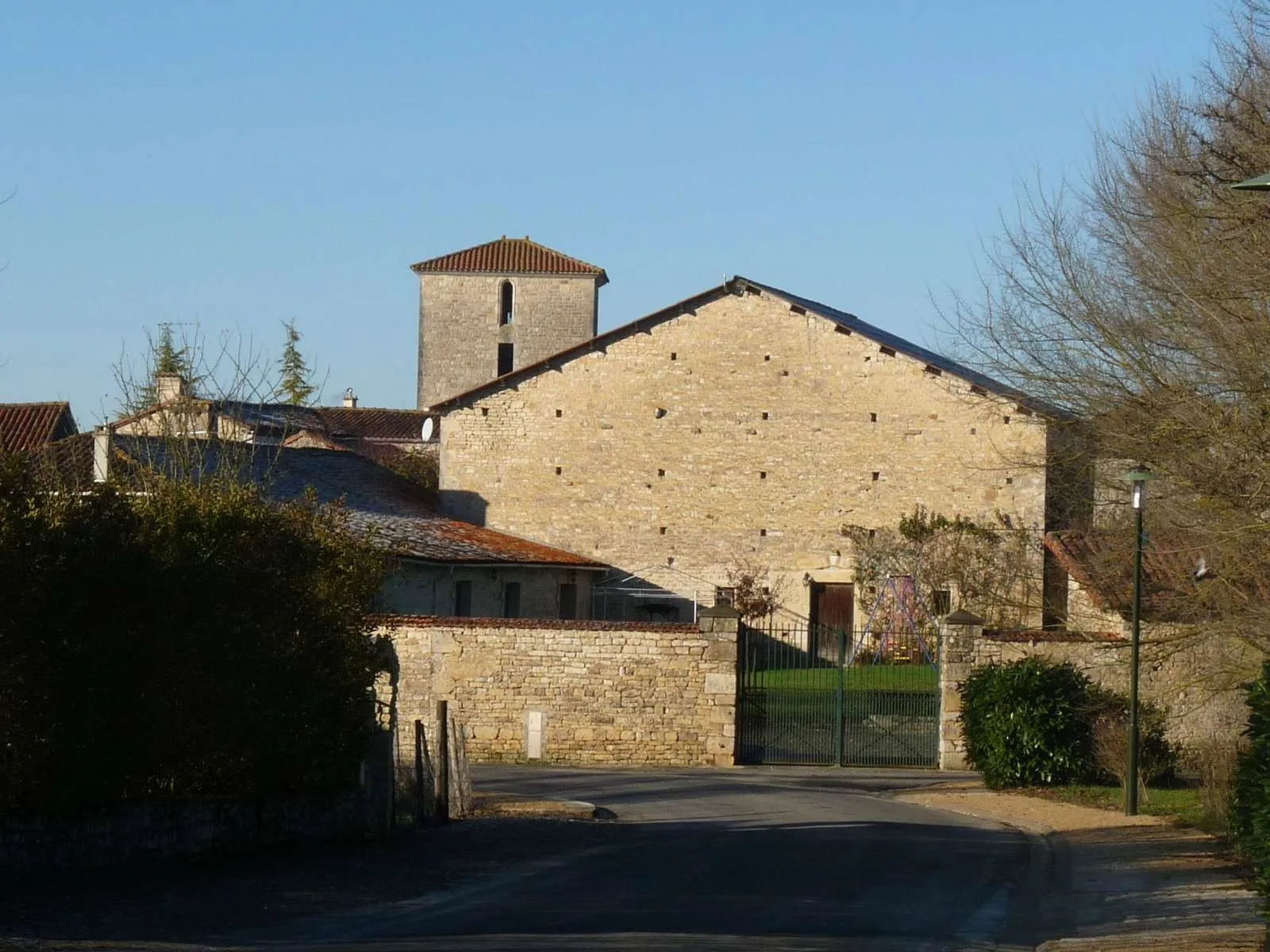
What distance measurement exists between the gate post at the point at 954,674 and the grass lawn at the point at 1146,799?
3.56 metres

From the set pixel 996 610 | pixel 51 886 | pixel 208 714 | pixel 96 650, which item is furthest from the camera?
pixel 996 610

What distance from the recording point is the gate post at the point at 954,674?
85.8 feet

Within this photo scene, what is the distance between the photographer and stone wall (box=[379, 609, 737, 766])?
2616 centimetres

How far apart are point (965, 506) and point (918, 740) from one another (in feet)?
36.8

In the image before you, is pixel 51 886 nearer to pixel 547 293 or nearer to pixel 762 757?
pixel 762 757

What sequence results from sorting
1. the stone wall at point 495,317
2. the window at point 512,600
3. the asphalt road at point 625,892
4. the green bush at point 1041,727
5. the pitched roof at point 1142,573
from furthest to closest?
the stone wall at point 495,317 → the window at point 512,600 → the green bush at point 1041,727 → the pitched roof at point 1142,573 → the asphalt road at point 625,892

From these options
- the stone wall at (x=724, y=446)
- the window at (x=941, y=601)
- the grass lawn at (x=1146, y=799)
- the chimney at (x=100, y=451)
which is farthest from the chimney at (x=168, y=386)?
the grass lawn at (x=1146, y=799)

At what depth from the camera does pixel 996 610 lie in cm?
3519

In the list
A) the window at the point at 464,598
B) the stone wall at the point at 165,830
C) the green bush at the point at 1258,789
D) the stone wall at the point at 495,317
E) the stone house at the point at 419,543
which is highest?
the stone wall at the point at 495,317

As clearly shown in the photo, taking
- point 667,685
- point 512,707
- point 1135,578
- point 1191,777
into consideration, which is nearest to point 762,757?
point 667,685

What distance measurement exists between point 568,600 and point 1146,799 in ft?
60.2

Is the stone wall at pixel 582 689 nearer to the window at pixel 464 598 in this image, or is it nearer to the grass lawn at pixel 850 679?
the grass lawn at pixel 850 679

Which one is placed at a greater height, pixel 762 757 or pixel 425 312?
pixel 425 312

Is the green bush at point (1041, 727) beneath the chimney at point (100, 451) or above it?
beneath
